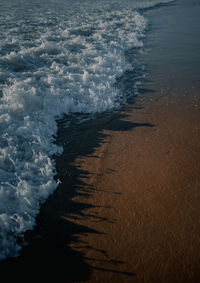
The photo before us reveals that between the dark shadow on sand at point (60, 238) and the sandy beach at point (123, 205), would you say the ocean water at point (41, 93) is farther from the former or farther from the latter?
the sandy beach at point (123, 205)

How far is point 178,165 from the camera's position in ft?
12.7

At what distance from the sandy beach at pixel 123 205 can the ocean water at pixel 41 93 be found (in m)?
0.26

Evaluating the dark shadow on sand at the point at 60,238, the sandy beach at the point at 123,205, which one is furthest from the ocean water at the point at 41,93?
the sandy beach at the point at 123,205

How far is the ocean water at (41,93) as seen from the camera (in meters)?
3.19

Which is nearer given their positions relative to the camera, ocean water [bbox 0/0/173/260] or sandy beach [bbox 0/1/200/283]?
sandy beach [bbox 0/1/200/283]

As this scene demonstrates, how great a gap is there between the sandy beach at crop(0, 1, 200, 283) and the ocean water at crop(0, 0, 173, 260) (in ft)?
0.85

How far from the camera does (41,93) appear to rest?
593 cm

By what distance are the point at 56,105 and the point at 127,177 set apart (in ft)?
9.39

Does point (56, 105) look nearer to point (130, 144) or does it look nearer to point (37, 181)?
point (130, 144)

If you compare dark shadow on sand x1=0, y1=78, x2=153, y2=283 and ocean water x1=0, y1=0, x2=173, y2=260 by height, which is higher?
ocean water x1=0, y1=0, x2=173, y2=260

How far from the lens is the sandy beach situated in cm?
255

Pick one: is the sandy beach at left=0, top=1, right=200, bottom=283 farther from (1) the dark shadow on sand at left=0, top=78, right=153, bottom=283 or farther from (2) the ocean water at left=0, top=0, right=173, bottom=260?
(2) the ocean water at left=0, top=0, right=173, bottom=260

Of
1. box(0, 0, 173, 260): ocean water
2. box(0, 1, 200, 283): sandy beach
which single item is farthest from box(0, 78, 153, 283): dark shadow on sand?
box(0, 0, 173, 260): ocean water

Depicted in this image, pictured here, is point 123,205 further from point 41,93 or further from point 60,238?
point 41,93
